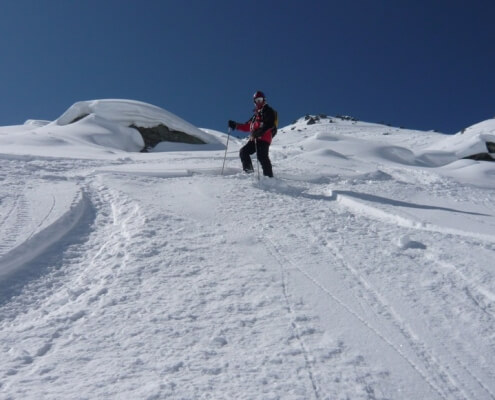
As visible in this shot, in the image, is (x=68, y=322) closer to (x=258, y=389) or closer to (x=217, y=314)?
(x=217, y=314)

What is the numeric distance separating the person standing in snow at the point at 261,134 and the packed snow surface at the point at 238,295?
5.92 feet

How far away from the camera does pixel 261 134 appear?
26.5ft

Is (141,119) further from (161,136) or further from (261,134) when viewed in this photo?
(261,134)

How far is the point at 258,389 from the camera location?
200 cm

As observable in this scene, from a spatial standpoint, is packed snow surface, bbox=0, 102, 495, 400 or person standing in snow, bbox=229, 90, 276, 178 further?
person standing in snow, bbox=229, 90, 276, 178

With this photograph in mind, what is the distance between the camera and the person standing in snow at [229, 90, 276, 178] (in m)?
8.05

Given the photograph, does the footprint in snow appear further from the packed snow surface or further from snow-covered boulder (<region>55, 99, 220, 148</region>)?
snow-covered boulder (<region>55, 99, 220, 148</region>)

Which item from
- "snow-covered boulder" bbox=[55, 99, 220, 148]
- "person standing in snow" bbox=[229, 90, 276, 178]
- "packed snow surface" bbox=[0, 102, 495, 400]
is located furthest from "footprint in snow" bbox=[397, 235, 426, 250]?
"snow-covered boulder" bbox=[55, 99, 220, 148]

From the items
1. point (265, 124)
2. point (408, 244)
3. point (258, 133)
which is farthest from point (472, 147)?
point (408, 244)

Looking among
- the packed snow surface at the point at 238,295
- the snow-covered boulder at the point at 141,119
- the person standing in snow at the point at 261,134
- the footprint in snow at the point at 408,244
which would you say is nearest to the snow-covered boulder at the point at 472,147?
the snow-covered boulder at the point at 141,119

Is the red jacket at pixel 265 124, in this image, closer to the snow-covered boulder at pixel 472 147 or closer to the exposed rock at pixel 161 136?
the exposed rock at pixel 161 136

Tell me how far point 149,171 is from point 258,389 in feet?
20.7

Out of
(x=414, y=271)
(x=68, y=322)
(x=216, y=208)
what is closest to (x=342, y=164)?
(x=216, y=208)

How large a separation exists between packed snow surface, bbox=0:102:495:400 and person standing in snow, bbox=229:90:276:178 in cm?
180
